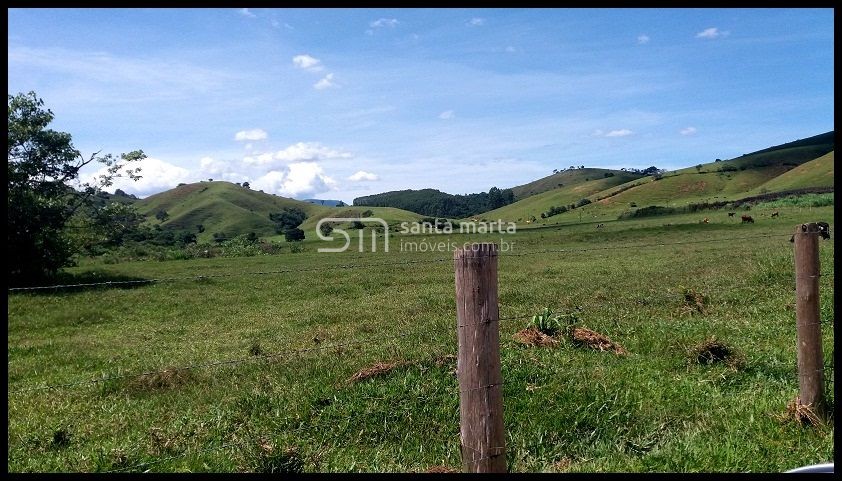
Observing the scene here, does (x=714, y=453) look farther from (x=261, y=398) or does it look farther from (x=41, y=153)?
(x=41, y=153)

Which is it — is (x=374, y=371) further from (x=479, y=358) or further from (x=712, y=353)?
(x=712, y=353)

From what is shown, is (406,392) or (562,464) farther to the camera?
(406,392)

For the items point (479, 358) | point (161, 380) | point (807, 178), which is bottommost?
point (161, 380)

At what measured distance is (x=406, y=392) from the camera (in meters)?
7.12

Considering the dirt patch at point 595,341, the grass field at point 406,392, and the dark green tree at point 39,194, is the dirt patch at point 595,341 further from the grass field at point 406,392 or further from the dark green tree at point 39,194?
the dark green tree at point 39,194

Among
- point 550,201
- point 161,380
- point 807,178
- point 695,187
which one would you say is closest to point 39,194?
point 161,380

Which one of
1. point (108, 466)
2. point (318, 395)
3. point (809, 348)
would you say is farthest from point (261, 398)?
point (809, 348)

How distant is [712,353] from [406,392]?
4.51 meters

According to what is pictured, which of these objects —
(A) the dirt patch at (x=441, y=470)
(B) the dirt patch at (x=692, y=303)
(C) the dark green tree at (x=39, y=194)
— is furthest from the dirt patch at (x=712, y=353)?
(C) the dark green tree at (x=39, y=194)

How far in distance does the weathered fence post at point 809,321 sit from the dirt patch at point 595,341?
3058mm

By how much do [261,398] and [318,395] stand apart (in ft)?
2.91

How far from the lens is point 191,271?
3556cm

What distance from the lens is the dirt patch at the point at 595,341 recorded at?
894 centimetres

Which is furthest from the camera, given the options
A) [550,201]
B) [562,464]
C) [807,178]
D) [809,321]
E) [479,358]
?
[550,201]
